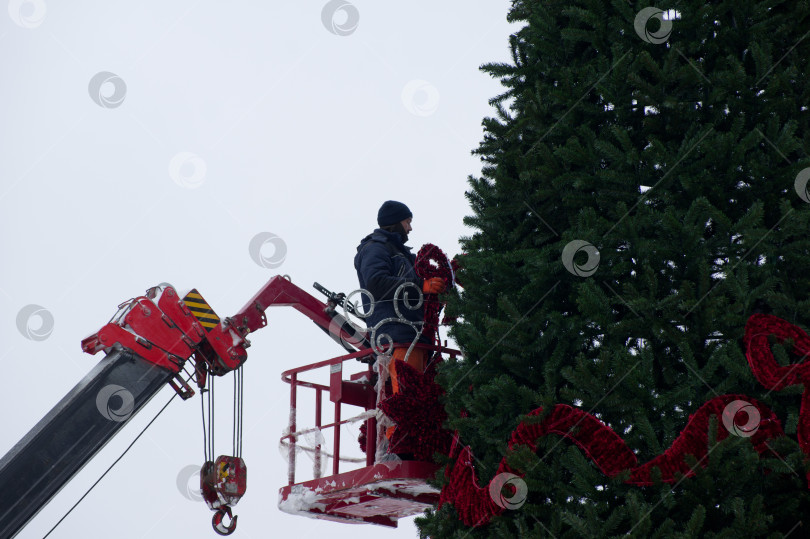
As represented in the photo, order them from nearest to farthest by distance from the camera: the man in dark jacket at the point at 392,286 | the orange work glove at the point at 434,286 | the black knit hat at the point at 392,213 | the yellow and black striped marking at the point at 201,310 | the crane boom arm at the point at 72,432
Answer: the crane boom arm at the point at 72,432
the orange work glove at the point at 434,286
the man in dark jacket at the point at 392,286
the yellow and black striped marking at the point at 201,310
the black knit hat at the point at 392,213

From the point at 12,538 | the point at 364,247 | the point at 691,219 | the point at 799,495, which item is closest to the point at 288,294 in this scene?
the point at 364,247

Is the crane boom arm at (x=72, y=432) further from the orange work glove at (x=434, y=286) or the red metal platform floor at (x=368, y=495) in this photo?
the orange work glove at (x=434, y=286)

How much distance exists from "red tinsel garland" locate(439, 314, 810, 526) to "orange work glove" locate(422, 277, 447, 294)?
2467 mm

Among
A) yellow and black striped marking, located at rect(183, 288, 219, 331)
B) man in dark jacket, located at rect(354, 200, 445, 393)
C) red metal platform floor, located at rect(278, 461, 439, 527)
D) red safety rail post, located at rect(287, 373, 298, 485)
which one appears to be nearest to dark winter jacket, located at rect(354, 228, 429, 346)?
man in dark jacket, located at rect(354, 200, 445, 393)

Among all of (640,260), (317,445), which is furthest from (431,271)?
(640,260)

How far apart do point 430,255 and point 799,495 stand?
366cm

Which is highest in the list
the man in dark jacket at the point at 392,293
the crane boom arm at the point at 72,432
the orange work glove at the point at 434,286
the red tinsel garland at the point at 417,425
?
the orange work glove at the point at 434,286

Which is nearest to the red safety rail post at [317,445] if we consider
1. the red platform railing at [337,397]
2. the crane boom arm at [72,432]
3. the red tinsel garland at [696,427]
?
the red platform railing at [337,397]

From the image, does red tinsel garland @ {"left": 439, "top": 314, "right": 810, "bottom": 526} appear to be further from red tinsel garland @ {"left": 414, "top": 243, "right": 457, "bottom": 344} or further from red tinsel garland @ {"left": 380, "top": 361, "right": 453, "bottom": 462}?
red tinsel garland @ {"left": 414, "top": 243, "right": 457, "bottom": 344}

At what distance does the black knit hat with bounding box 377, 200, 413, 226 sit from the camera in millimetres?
8281

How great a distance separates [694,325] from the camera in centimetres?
504

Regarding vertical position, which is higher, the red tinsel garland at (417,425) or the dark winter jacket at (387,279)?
the dark winter jacket at (387,279)

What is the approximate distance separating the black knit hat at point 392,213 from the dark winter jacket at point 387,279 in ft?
0.49

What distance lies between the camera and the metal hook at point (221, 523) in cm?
757
